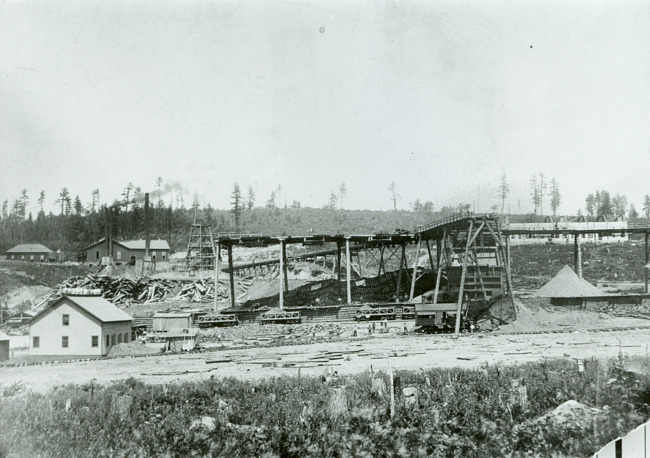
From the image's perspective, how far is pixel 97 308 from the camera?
1257 inches

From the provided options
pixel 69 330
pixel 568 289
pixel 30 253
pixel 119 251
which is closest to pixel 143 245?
pixel 119 251

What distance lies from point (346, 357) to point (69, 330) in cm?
1579

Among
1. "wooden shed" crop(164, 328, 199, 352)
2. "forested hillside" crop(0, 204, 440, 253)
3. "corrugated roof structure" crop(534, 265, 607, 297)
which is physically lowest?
"wooden shed" crop(164, 328, 199, 352)

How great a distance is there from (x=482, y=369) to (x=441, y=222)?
78.1ft

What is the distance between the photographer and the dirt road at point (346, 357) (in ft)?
71.7

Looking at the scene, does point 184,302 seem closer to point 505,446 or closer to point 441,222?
point 441,222

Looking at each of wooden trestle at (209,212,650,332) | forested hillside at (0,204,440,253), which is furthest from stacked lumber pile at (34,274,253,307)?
forested hillside at (0,204,440,253)

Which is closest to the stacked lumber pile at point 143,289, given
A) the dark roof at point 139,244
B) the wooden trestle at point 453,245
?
the wooden trestle at point 453,245

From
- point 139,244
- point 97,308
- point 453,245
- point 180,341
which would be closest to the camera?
point 180,341

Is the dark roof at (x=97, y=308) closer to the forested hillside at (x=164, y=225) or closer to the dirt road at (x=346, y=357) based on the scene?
the dirt road at (x=346, y=357)

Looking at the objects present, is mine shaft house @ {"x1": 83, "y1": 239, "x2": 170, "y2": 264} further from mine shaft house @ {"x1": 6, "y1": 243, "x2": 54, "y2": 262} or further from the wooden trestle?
the wooden trestle

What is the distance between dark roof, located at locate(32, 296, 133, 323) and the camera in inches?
1203

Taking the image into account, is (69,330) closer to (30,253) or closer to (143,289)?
(143,289)

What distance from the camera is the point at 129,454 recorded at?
1207 centimetres
